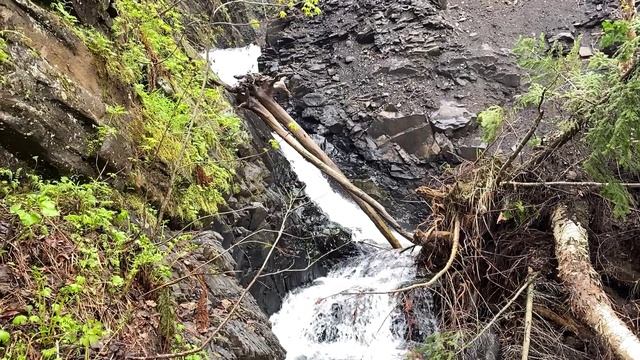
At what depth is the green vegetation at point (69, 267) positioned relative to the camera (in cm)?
220

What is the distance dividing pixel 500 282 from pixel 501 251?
38 cm

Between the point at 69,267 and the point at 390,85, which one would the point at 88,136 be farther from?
the point at 390,85

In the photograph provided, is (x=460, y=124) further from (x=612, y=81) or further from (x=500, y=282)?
(x=612, y=81)

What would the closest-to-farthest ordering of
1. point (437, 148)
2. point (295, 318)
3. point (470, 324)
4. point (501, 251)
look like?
1. point (470, 324)
2. point (501, 251)
3. point (295, 318)
4. point (437, 148)

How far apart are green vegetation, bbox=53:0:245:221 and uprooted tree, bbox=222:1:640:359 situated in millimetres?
2684

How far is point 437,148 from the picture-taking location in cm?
1222

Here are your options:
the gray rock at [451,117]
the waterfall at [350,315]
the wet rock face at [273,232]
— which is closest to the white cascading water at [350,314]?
the waterfall at [350,315]

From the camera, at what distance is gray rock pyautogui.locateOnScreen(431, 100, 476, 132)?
12.3 meters

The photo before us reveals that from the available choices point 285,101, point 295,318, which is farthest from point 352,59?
point 295,318

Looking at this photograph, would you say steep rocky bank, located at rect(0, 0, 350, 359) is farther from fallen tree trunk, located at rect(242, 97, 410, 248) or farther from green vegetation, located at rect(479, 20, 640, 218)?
green vegetation, located at rect(479, 20, 640, 218)

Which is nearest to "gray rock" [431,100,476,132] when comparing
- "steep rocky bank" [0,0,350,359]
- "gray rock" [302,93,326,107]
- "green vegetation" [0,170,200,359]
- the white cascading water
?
"gray rock" [302,93,326,107]

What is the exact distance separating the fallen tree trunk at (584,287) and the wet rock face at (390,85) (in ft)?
22.4

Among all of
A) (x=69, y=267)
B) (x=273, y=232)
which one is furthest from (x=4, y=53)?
(x=273, y=232)

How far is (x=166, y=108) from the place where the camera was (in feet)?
16.7
